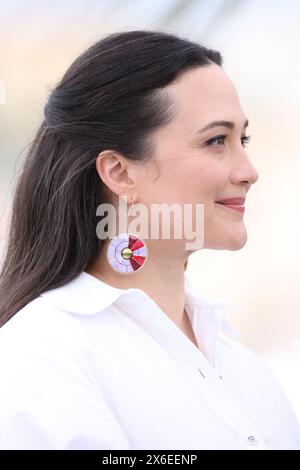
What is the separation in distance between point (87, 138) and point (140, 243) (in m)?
0.23

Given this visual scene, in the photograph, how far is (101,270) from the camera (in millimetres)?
Answer: 1450

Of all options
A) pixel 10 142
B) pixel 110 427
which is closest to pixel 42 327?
pixel 110 427

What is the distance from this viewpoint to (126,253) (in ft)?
4.66

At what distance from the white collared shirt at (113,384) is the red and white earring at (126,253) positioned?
0.05 m

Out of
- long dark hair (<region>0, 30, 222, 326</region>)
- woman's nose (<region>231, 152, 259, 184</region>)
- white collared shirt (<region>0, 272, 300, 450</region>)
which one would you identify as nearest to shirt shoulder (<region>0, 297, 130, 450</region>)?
white collared shirt (<region>0, 272, 300, 450</region>)

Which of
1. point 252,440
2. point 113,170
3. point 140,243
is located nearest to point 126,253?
point 140,243

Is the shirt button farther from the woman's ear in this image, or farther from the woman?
the woman's ear

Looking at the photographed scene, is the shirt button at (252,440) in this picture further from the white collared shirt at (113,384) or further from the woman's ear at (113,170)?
the woman's ear at (113,170)

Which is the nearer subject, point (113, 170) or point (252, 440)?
point (252, 440)

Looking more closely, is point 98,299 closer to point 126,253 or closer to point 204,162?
point 126,253

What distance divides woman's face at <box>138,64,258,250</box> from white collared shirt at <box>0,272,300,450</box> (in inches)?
8.1

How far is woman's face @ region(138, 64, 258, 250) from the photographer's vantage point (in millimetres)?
1396

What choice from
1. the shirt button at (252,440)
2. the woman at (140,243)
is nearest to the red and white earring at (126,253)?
the woman at (140,243)

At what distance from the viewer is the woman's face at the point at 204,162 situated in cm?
140
